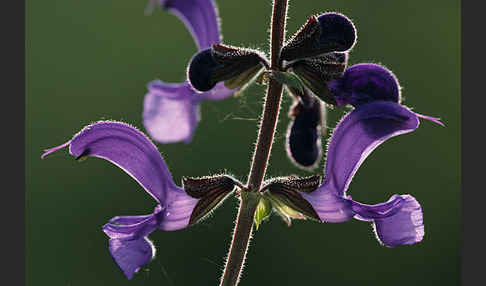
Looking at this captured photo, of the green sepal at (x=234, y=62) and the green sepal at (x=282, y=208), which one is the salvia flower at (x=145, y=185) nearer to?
the green sepal at (x=282, y=208)

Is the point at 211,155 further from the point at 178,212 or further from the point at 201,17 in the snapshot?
the point at 178,212

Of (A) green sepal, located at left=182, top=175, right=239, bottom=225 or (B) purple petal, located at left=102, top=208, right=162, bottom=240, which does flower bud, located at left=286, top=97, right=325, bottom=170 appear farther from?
(B) purple petal, located at left=102, top=208, right=162, bottom=240

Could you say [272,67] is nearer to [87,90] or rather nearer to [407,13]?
[87,90]

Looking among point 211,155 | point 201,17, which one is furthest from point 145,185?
point 211,155

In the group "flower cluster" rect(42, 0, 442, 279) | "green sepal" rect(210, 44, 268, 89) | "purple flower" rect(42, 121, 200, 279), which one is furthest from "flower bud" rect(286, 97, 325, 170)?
"purple flower" rect(42, 121, 200, 279)

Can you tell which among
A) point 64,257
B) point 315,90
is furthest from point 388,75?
point 64,257
